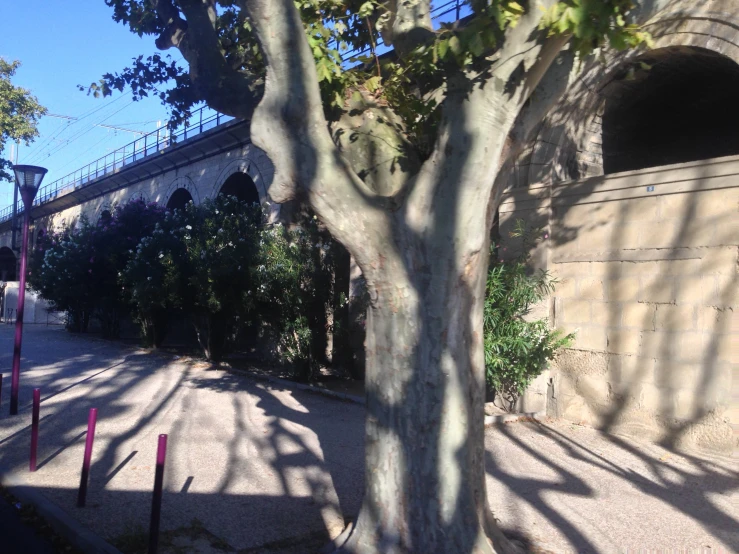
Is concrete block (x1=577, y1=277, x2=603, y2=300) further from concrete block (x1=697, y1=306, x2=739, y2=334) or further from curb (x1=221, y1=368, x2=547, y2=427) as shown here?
curb (x1=221, y1=368, x2=547, y2=427)

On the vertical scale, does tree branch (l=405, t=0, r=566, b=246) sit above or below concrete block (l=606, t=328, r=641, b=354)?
above

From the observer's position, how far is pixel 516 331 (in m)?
9.14

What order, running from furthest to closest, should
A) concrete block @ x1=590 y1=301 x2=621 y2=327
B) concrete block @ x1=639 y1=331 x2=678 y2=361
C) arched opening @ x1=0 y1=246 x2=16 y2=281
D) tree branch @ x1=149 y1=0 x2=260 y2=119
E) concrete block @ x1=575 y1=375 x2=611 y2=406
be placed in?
arched opening @ x1=0 y1=246 x2=16 y2=281, concrete block @ x1=575 y1=375 x2=611 y2=406, concrete block @ x1=590 y1=301 x2=621 y2=327, concrete block @ x1=639 y1=331 x2=678 y2=361, tree branch @ x1=149 y1=0 x2=260 y2=119

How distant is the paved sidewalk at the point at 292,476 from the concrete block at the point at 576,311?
1460mm

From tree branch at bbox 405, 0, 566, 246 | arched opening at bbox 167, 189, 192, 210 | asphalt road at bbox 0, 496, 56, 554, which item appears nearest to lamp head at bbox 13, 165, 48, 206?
asphalt road at bbox 0, 496, 56, 554

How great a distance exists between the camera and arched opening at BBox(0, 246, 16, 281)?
51213 millimetres

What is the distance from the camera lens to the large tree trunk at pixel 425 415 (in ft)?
13.3

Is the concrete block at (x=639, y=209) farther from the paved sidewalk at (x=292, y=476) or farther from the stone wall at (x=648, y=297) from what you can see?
the paved sidewalk at (x=292, y=476)

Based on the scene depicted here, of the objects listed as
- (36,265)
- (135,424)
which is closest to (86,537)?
(135,424)

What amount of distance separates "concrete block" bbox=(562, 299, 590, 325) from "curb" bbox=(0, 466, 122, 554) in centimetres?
671

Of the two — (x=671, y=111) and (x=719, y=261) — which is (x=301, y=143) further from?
(x=671, y=111)

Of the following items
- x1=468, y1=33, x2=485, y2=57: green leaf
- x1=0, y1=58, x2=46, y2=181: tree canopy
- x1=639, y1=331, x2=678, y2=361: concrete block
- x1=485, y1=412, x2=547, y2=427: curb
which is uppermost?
x1=0, y1=58, x2=46, y2=181: tree canopy

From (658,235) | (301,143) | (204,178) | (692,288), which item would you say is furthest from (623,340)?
(204,178)

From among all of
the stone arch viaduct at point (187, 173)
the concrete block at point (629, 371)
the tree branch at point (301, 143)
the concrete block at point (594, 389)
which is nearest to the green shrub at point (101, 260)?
the stone arch viaduct at point (187, 173)
